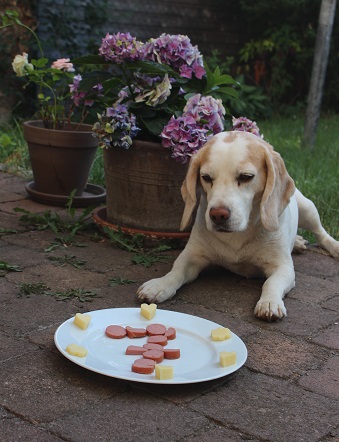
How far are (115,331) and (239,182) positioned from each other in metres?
0.89

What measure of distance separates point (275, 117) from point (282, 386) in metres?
7.57

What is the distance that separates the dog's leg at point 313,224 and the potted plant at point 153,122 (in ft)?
1.85

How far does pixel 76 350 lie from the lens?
2.40m

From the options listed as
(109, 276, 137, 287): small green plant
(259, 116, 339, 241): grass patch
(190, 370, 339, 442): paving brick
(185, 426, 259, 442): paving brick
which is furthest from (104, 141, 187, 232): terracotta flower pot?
(185, 426, 259, 442): paving brick

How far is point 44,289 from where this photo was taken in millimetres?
3215

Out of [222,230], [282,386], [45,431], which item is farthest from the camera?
[222,230]

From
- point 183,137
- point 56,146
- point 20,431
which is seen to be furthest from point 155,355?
point 56,146

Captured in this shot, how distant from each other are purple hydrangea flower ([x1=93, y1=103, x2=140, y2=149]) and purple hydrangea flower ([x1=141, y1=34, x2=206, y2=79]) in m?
0.31

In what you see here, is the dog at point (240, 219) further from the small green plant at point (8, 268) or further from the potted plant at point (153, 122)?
the small green plant at point (8, 268)

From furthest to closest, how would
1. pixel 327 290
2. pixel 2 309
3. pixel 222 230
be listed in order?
pixel 327 290
pixel 222 230
pixel 2 309

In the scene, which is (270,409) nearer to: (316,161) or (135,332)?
(135,332)

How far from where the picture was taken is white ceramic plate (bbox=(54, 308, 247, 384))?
234 cm

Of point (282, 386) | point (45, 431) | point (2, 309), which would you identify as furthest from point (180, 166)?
point (45, 431)

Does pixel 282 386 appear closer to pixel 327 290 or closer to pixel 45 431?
pixel 45 431
